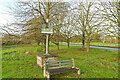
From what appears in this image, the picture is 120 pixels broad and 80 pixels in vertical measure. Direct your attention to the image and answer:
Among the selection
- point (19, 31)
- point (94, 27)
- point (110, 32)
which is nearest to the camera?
point (19, 31)

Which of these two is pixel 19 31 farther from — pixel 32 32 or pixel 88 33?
pixel 88 33

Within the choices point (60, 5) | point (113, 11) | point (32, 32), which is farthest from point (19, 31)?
point (113, 11)

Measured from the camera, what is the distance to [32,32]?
7.51 meters

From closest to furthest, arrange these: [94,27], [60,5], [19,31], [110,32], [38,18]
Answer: [19,31] → [38,18] → [60,5] → [110,32] → [94,27]

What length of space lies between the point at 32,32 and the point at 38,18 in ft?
5.19

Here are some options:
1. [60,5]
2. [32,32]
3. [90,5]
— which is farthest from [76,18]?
[32,32]

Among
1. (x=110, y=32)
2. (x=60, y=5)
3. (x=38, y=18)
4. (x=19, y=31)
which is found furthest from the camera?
(x=110, y=32)

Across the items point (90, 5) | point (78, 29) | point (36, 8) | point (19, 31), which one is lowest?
point (19, 31)

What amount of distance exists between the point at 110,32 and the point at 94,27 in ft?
13.4

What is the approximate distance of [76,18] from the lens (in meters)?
15.0

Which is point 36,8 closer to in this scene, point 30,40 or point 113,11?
point 30,40

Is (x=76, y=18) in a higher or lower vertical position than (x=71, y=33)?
higher

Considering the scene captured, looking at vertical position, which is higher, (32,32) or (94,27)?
(94,27)

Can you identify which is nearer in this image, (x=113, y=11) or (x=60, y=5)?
(x=113, y=11)
